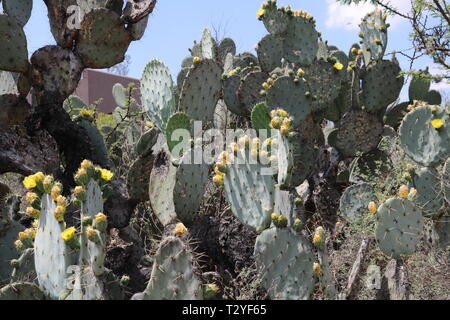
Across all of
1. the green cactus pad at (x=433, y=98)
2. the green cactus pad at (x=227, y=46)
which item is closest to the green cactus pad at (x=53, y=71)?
the green cactus pad at (x=227, y=46)

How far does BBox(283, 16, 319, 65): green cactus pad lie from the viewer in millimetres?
5047

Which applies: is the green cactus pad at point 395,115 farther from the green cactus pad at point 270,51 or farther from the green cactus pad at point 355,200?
the green cactus pad at point 355,200

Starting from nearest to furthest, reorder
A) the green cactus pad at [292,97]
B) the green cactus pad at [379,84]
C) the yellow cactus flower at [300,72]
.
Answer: the green cactus pad at [292,97], the yellow cactus flower at [300,72], the green cactus pad at [379,84]

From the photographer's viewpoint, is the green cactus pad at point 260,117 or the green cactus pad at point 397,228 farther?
the green cactus pad at point 260,117

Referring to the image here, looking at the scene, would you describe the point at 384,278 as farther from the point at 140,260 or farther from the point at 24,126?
the point at 24,126

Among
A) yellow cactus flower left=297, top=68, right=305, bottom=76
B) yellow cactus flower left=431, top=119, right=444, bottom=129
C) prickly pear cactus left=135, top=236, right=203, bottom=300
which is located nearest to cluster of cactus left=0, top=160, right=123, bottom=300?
prickly pear cactus left=135, top=236, right=203, bottom=300

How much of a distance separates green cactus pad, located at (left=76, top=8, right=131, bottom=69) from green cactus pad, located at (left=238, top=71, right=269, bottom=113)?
1.23 metres

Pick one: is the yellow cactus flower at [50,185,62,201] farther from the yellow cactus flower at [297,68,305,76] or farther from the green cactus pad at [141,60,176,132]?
the yellow cactus flower at [297,68,305,76]

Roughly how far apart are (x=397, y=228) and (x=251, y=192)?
721mm

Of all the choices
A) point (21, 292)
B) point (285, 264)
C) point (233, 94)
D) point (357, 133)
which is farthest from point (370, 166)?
point (21, 292)

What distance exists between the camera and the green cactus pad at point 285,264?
2525 millimetres

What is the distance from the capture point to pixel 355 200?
422cm

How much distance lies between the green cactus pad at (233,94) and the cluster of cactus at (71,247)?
9.01ft

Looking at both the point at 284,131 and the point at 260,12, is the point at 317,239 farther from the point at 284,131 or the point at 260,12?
the point at 260,12
